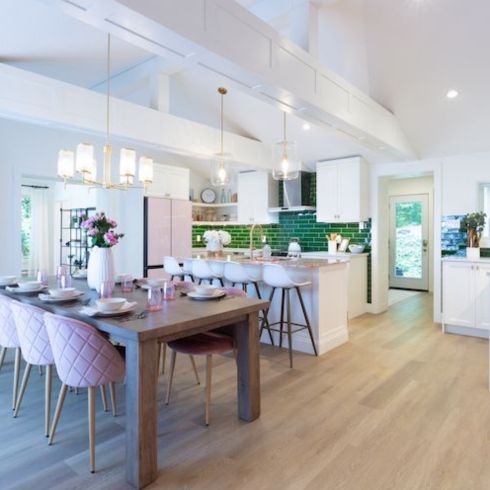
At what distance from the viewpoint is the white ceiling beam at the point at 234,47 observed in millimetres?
2031

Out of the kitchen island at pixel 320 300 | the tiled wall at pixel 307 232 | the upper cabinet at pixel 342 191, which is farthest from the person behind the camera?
the tiled wall at pixel 307 232

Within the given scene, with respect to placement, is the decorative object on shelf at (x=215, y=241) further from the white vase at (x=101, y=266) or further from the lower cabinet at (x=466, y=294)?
the lower cabinet at (x=466, y=294)

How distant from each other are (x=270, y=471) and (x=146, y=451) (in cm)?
67

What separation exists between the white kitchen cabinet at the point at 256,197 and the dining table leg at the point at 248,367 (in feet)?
14.8

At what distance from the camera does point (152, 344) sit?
201 cm

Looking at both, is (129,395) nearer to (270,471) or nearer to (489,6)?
(270,471)

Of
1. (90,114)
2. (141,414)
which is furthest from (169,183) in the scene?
(141,414)

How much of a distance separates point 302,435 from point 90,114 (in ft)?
11.5

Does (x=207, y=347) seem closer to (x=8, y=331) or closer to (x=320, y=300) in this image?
(x=8, y=331)

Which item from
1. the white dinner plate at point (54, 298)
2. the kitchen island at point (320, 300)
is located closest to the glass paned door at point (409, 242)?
the kitchen island at point (320, 300)

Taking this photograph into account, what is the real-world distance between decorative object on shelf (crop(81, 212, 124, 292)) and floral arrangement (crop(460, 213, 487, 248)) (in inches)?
171

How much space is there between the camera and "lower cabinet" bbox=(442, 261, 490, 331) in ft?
15.2

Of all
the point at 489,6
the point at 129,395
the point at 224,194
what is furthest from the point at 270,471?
the point at 224,194

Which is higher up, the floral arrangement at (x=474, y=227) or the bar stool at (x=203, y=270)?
the floral arrangement at (x=474, y=227)
